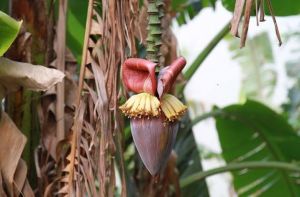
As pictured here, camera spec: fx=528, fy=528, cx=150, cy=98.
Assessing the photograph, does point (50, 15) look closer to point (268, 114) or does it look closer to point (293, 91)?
point (268, 114)

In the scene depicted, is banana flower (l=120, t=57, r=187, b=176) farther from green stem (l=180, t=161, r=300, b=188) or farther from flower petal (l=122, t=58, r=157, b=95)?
green stem (l=180, t=161, r=300, b=188)

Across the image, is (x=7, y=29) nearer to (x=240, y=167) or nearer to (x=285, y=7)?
(x=285, y=7)

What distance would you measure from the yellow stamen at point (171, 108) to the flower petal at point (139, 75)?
0.01 metres

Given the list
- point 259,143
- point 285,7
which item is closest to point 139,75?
point 285,7

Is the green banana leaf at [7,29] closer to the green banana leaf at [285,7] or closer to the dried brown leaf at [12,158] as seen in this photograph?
the dried brown leaf at [12,158]

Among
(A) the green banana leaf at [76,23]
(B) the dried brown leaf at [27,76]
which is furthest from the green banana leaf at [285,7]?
(B) the dried brown leaf at [27,76]

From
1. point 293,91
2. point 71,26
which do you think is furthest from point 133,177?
point 293,91

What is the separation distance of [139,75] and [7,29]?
0.16 metres

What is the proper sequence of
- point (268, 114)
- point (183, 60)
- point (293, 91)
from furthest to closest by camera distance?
point (293, 91) → point (268, 114) → point (183, 60)

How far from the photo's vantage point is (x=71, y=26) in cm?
119

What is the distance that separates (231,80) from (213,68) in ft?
0.88

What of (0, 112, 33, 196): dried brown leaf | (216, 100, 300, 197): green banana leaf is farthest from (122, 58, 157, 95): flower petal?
(216, 100, 300, 197): green banana leaf

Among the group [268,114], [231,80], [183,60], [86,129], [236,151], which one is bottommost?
[231,80]

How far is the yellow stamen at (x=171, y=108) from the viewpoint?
1.57 ft
